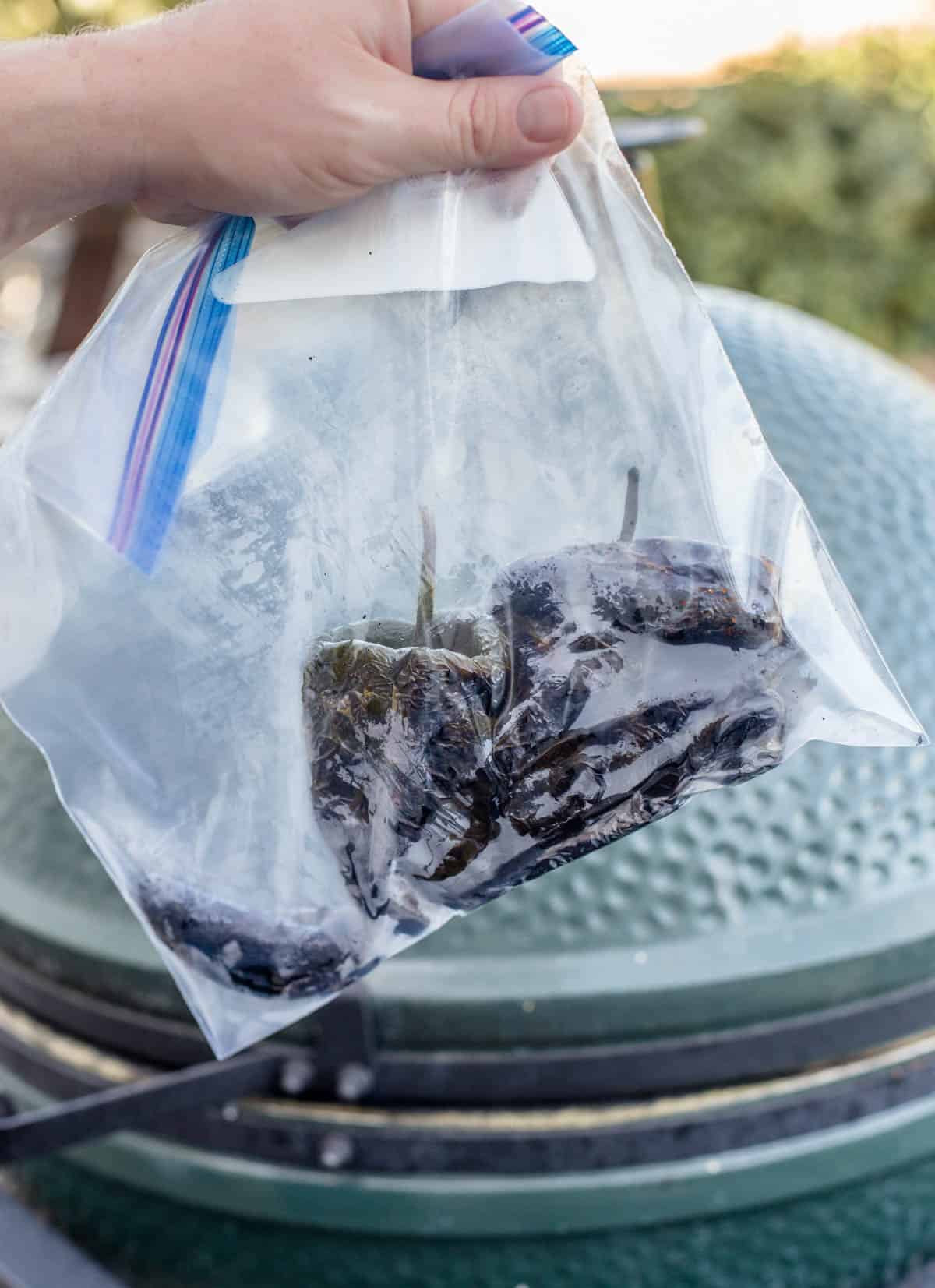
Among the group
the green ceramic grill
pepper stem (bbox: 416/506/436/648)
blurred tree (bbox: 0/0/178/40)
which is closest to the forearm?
pepper stem (bbox: 416/506/436/648)

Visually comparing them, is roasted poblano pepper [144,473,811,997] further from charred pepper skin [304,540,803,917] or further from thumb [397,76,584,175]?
thumb [397,76,584,175]

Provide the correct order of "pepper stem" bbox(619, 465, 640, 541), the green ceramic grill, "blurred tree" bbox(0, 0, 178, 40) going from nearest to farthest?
1. "pepper stem" bbox(619, 465, 640, 541)
2. the green ceramic grill
3. "blurred tree" bbox(0, 0, 178, 40)

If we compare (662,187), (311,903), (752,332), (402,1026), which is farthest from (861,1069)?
(662,187)

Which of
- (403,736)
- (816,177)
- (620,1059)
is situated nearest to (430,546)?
(403,736)

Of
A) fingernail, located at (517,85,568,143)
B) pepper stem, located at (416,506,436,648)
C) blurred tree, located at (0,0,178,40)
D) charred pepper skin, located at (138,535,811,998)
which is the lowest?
blurred tree, located at (0,0,178,40)

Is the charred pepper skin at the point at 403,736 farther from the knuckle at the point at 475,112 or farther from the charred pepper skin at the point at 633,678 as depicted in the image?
the knuckle at the point at 475,112

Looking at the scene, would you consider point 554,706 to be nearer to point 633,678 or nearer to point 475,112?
Answer: point 633,678

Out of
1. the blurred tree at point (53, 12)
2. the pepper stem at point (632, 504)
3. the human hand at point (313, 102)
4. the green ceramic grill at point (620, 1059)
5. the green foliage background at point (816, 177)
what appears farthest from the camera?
the blurred tree at point (53, 12)

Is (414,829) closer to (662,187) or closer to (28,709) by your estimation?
(28,709)

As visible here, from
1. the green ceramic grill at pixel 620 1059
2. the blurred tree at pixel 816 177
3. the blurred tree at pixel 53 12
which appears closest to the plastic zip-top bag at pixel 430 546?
the green ceramic grill at pixel 620 1059
